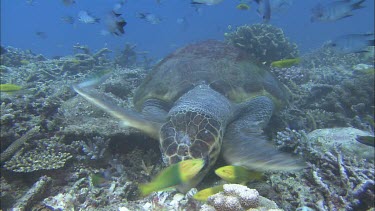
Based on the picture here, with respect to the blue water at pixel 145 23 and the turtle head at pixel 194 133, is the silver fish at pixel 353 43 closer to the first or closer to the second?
the turtle head at pixel 194 133

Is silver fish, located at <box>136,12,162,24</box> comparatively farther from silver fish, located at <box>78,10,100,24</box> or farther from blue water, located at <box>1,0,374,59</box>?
blue water, located at <box>1,0,374,59</box>

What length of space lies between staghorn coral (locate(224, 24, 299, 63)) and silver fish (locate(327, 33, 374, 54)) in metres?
2.55

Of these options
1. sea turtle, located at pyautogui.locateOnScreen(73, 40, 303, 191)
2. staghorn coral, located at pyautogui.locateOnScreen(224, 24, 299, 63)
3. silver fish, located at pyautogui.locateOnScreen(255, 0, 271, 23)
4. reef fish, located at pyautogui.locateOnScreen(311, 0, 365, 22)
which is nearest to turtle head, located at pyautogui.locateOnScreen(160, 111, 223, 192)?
sea turtle, located at pyautogui.locateOnScreen(73, 40, 303, 191)

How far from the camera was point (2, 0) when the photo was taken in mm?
89875

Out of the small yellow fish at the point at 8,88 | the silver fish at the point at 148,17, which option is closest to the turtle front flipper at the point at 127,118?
the small yellow fish at the point at 8,88

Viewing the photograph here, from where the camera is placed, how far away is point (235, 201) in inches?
88.0

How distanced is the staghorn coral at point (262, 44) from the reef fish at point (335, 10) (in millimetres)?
2455

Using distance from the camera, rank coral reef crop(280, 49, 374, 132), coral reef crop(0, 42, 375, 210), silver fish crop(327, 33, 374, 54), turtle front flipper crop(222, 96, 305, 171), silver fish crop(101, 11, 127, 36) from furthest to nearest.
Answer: silver fish crop(327, 33, 374, 54), silver fish crop(101, 11, 127, 36), coral reef crop(280, 49, 374, 132), coral reef crop(0, 42, 375, 210), turtle front flipper crop(222, 96, 305, 171)

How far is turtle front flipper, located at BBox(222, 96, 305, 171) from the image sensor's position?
2656 mm

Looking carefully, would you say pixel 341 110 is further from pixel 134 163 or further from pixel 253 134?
pixel 134 163

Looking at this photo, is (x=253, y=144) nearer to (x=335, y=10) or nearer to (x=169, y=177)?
(x=169, y=177)

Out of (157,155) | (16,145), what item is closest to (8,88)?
(16,145)

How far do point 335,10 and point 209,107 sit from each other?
396 centimetres

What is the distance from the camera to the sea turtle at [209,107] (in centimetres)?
293
